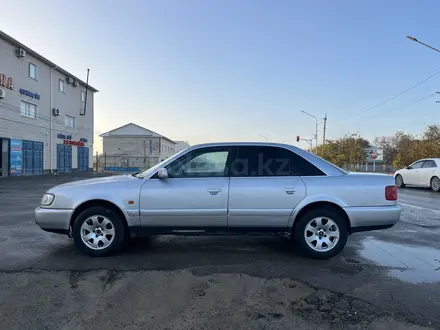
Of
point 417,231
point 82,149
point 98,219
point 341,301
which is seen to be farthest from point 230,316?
point 82,149

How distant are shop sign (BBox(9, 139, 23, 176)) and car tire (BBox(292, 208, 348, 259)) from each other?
87.3ft

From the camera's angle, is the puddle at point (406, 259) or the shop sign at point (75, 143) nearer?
the puddle at point (406, 259)

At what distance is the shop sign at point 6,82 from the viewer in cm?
2339

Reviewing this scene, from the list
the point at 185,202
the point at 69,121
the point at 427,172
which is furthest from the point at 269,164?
the point at 69,121

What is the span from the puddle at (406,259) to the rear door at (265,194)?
1500mm

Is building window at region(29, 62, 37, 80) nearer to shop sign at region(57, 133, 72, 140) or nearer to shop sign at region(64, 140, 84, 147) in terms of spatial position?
shop sign at region(57, 133, 72, 140)

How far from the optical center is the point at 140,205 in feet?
15.2

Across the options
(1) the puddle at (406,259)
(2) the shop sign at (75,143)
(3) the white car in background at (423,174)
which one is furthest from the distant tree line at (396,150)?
(2) the shop sign at (75,143)

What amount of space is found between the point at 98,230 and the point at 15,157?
25227 millimetres

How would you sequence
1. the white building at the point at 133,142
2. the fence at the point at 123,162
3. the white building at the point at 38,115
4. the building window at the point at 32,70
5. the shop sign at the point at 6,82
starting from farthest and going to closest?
the white building at the point at 133,142 → the fence at the point at 123,162 → the building window at the point at 32,70 → the white building at the point at 38,115 → the shop sign at the point at 6,82

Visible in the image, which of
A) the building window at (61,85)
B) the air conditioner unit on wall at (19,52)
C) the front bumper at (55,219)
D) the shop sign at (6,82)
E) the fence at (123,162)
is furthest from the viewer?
the fence at (123,162)

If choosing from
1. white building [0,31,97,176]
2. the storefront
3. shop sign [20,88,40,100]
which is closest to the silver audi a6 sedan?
white building [0,31,97,176]

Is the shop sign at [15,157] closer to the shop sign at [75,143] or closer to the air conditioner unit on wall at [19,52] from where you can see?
the air conditioner unit on wall at [19,52]

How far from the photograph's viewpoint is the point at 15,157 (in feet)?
83.5
